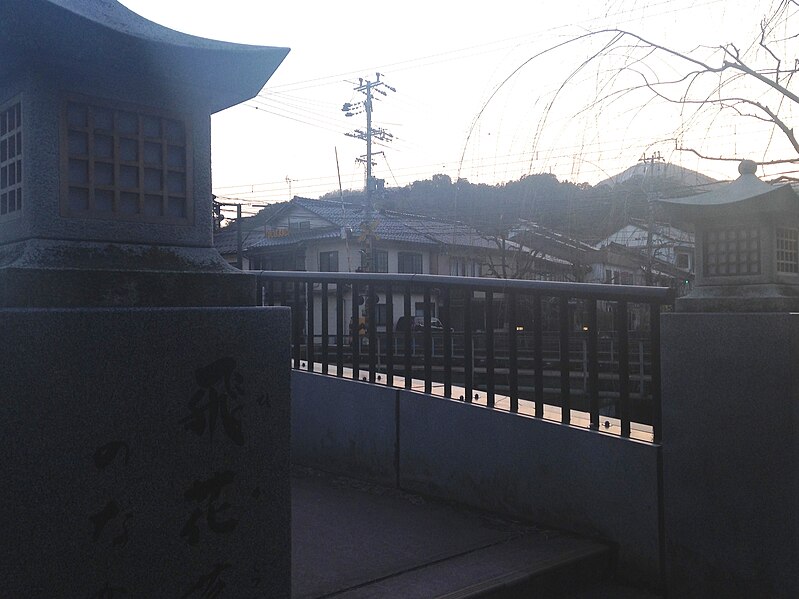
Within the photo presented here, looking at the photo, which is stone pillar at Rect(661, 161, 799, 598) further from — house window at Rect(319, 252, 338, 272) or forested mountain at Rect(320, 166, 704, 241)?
house window at Rect(319, 252, 338, 272)

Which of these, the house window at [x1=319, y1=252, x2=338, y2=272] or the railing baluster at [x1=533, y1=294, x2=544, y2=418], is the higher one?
the house window at [x1=319, y1=252, x2=338, y2=272]

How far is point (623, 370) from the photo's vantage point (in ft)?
13.0

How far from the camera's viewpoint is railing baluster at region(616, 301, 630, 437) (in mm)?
3855

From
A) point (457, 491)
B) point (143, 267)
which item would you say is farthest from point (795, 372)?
point (143, 267)

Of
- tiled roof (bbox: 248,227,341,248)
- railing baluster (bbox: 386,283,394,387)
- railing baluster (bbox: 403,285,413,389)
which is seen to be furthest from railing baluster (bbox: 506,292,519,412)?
tiled roof (bbox: 248,227,341,248)

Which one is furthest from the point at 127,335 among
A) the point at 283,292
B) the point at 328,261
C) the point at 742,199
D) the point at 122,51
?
the point at 328,261

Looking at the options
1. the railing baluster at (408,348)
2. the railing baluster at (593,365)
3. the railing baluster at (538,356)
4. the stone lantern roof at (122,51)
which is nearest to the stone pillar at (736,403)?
the railing baluster at (593,365)

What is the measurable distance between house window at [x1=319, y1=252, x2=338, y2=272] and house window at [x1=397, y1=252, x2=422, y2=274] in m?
3.12

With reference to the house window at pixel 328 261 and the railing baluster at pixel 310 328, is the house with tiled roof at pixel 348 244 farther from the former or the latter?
the railing baluster at pixel 310 328

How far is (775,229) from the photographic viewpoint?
364 cm

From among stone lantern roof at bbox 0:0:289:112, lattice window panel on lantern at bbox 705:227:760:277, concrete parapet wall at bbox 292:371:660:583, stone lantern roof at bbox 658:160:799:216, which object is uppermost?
→ stone lantern roof at bbox 0:0:289:112

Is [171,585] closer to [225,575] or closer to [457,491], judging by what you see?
[225,575]

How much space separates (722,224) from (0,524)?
12.0 ft

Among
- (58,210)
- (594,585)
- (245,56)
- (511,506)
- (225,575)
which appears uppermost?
(245,56)
